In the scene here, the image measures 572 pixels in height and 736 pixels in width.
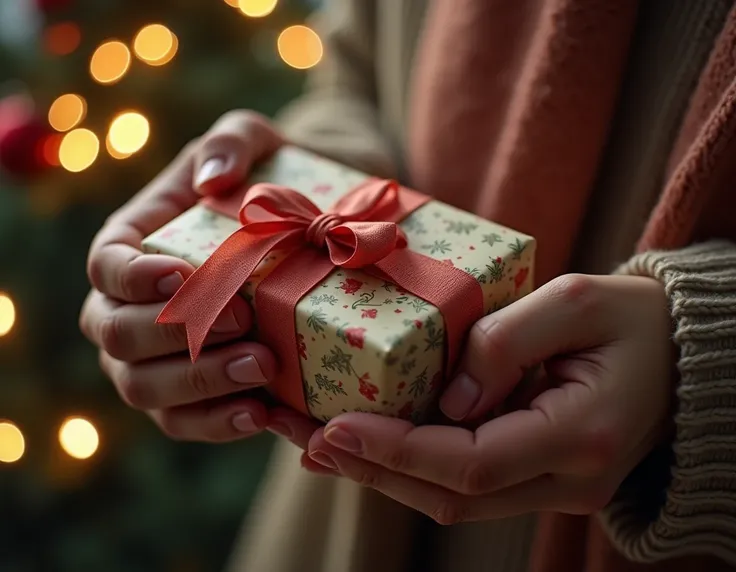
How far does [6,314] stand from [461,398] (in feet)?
2.85

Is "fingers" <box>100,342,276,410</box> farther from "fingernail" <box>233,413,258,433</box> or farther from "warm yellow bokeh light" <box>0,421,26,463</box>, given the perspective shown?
"warm yellow bokeh light" <box>0,421,26,463</box>

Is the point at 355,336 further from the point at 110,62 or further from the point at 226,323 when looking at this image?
the point at 110,62

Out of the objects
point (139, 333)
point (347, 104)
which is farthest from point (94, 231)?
point (139, 333)

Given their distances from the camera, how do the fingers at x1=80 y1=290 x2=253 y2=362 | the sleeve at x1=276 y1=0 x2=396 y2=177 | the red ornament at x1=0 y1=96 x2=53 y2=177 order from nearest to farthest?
the fingers at x1=80 y1=290 x2=253 y2=362 < the sleeve at x1=276 y1=0 x2=396 y2=177 < the red ornament at x1=0 y1=96 x2=53 y2=177

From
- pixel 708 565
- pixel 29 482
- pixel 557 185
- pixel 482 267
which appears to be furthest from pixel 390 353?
pixel 29 482

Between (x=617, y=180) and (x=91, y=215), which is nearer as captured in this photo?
(x=617, y=180)

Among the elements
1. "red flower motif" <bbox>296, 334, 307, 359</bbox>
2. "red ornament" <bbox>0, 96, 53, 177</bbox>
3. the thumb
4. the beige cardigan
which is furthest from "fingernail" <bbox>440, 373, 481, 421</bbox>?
"red ornament" <bbox>0, 96, 53, 177</bbox>

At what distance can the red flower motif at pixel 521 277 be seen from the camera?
58cm

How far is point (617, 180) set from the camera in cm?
64

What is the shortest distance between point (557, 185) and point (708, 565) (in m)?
0.34

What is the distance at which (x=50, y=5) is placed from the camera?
1.08 meters

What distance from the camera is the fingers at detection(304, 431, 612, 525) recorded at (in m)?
0.52

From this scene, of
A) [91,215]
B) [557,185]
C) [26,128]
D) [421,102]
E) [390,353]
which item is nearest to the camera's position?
[390,353]

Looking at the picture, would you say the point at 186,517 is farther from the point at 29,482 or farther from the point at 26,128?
the point at 26,128
